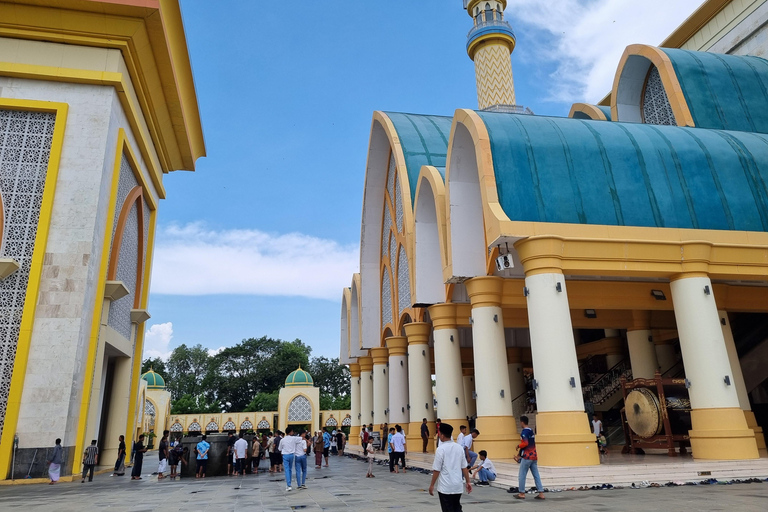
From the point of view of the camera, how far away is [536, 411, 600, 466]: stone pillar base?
1024 cm

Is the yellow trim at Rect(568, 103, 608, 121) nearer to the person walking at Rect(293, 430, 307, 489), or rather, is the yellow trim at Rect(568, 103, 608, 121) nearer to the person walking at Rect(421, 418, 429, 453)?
the person walking at Rect(421, 418, 429, 453)

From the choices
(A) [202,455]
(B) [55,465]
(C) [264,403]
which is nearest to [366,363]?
(A) [202,455]

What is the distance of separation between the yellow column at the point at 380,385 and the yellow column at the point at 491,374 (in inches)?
446

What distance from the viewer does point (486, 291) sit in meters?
13.7

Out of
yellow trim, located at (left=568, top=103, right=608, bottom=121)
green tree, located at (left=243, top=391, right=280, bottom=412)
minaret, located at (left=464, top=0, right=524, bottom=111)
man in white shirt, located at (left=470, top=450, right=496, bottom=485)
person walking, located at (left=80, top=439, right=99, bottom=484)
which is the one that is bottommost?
man in white shirt, located at (left=470, top=450, right=496, bottom=485)

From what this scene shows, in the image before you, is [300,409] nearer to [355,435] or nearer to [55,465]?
[355,435]

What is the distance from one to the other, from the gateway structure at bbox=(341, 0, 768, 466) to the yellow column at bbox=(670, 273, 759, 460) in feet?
0.09

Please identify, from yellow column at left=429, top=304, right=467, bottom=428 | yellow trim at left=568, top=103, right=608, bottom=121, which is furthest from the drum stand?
yellow trim at left=568, top=103, right=608, bottom=121

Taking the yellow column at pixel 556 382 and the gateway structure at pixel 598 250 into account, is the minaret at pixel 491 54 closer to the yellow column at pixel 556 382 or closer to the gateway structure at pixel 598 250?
the gateway structure at pixel 598 250

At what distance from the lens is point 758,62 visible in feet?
64.1

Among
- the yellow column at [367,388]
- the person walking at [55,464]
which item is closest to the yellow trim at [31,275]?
the person walking at [55,464]

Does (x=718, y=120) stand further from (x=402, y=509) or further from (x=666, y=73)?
(x=402, y=509)

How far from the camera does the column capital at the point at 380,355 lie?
2466cm

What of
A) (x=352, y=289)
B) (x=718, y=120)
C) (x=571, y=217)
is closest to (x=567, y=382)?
(x=571, y=217)
